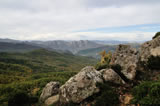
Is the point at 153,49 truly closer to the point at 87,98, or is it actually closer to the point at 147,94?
the point at 147,94

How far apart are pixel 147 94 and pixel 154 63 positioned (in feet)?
27.7

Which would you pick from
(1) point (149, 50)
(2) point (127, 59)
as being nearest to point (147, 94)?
(2) point (127, 59)

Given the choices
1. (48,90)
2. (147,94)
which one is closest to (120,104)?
(147,94)

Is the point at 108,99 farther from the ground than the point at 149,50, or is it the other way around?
the point at 149,50

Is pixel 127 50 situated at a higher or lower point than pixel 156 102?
higher

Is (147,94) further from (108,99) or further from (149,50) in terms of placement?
(149,50)

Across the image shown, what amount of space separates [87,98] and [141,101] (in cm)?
579

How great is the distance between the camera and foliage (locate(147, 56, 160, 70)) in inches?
638

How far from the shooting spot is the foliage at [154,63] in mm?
16206

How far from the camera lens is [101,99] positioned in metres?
11.6

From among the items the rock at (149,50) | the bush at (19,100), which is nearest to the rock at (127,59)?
the rock at (149,50)

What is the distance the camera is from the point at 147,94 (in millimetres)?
10117

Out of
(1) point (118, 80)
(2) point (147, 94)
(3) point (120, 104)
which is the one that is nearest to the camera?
(2) point (147, 94)

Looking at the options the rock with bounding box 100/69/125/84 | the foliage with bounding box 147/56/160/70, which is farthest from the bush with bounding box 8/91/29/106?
the foliage with bounding box 147/56/160/70
